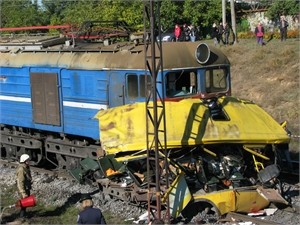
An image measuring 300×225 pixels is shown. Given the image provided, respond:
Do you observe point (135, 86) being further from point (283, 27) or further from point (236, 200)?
point (283, 27)

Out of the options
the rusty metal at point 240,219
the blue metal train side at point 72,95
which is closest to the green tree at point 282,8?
the blue metal train side at point 72,95

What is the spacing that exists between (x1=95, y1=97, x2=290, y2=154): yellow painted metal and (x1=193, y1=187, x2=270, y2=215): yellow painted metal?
1.03m

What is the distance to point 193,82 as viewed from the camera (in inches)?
501

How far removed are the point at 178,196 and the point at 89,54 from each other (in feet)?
15.4

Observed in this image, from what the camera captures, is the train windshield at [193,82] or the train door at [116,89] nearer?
the train windshield at [193,82]

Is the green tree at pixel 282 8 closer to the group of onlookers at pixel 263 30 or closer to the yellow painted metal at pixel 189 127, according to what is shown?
the group of onlookers at pixel 263 30

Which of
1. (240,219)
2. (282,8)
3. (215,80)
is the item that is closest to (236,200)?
(240,219)

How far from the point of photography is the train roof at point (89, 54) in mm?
12609

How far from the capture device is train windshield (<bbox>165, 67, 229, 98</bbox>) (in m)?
12.4

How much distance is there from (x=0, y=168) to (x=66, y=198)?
4.26 metres

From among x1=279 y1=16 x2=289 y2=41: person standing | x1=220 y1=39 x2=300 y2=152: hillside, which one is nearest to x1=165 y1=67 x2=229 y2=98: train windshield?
x1=220 y1=39 x2=300 y2=152: hillside

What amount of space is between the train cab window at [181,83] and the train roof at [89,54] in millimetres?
167

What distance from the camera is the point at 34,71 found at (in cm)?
1546

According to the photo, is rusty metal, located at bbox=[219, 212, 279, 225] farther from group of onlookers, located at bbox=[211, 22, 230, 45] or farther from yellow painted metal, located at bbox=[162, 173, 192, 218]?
group of onlookers, located at bbox=[211, 22, 230, 45]
